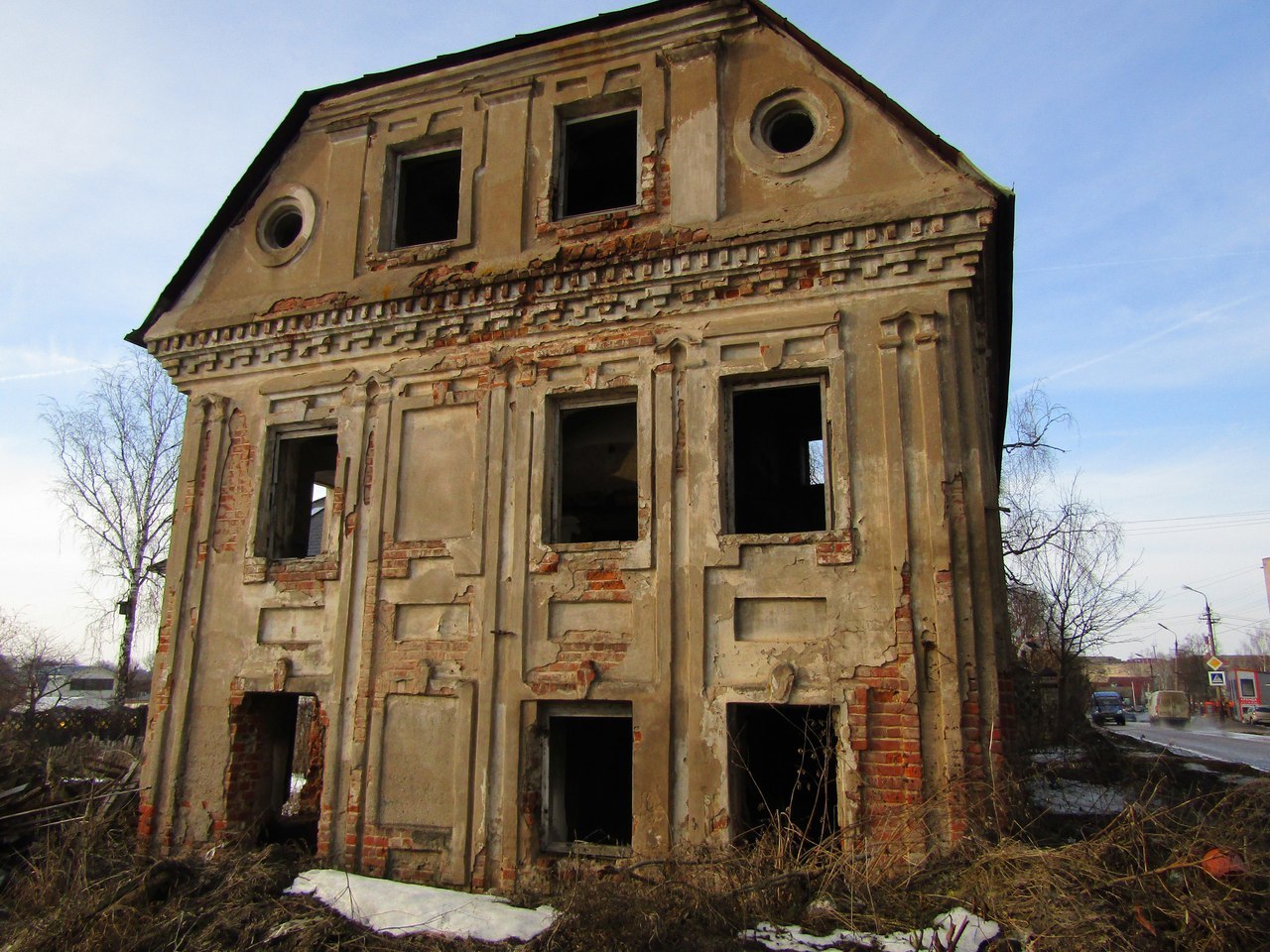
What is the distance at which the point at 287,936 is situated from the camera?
583 centimetres

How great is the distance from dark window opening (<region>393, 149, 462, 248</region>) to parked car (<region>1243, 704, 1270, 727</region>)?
4037cm

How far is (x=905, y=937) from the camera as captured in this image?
16.8 ft

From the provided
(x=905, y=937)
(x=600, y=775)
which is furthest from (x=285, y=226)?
(x=905, y=937)

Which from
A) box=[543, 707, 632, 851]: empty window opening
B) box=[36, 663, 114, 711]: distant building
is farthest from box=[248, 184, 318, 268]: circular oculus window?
box=[36, 663, 114, 711]: distant building

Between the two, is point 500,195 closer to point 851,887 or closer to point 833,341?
point 833,341

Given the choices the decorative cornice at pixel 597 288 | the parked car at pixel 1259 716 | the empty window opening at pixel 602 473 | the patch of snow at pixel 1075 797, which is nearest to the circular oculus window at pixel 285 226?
the decorative cornice at pixel 597 288

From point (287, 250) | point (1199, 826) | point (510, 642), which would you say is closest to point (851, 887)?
point (1199, 826)

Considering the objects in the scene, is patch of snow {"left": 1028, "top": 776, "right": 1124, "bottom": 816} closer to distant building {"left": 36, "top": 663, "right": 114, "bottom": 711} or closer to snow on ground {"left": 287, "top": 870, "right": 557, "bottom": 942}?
snow on ground {"left": 287, "top": 870, "right": 557, "bottom": 942}

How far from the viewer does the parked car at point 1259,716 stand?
117 ft

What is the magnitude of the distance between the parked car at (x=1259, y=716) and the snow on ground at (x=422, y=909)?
4083 cm

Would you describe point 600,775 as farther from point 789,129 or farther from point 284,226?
point 284,226

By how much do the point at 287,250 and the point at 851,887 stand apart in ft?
27.5

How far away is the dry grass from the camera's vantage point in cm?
487

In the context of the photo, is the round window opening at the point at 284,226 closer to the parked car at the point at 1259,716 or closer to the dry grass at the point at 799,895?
the dry grass at the point at 799,895
